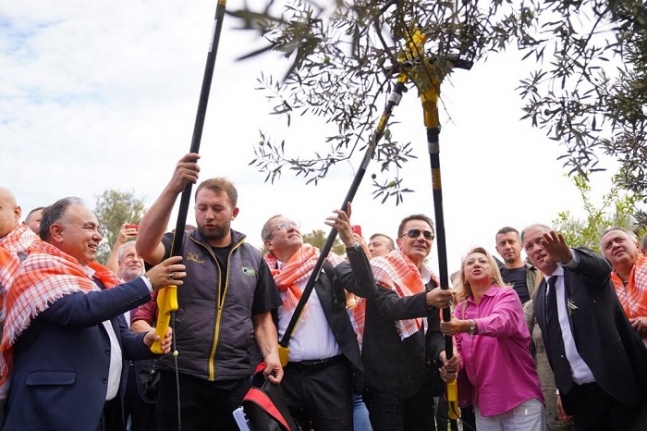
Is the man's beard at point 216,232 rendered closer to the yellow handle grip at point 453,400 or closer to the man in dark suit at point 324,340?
the man in dark suit at point 324,340

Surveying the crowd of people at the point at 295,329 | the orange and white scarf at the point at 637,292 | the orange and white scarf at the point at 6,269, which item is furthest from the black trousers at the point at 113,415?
the orange and white scarf at the point at 637,292

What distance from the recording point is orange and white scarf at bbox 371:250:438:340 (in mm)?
5434

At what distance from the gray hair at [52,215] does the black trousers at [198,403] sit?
1.15m

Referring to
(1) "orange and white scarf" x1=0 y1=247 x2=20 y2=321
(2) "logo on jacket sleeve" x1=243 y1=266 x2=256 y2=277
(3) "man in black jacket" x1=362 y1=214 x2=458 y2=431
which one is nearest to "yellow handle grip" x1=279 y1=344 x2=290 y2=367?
(2) "logo on jacket sleeve" x1=243 y1=266 x2=256 y2=277

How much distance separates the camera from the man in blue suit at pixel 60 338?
370 cm

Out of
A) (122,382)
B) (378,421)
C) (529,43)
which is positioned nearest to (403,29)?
(529,43)

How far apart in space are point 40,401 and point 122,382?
0.76 meters

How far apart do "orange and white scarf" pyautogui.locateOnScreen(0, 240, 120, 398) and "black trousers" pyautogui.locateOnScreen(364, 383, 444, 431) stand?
2.38 m

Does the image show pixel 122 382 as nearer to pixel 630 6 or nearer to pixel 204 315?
pixel 204 315

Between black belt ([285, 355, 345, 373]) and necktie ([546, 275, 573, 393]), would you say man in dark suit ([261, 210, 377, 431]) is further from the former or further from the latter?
necktie ([546, 275, 573, 393])

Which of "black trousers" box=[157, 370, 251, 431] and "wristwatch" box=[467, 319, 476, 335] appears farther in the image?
"wristwatch" box=[467, 319, 476, 335]

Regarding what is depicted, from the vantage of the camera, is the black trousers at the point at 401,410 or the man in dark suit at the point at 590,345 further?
the black trousers at the point at 401,410

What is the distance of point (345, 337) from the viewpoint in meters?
5.32

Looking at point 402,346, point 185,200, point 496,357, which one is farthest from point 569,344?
point 185,200
